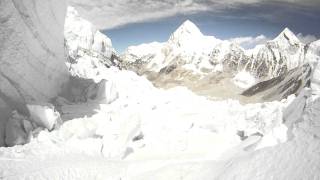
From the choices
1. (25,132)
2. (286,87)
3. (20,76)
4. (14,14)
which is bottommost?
(286,87)

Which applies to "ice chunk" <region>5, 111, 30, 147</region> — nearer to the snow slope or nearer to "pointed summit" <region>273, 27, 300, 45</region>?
the snow slope

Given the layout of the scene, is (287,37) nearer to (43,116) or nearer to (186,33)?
(186,33)

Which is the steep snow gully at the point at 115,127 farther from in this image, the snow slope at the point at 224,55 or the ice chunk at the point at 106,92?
the snow slope at the point at 224,55

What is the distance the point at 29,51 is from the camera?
70.1 feet

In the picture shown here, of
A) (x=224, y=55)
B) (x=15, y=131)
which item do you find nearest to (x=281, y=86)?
(x=224, y=55)

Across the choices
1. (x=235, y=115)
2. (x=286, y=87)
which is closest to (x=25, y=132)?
(x=235, y=115)

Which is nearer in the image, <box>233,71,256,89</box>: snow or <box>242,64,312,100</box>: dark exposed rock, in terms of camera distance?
<box>242,64,312,100</box>: dark exposed rock

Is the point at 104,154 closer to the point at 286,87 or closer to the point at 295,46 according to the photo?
the point at 286,87

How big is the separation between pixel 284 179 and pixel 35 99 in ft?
45.8

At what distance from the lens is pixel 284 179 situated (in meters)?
11.4

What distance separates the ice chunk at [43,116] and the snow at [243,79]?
119875mm

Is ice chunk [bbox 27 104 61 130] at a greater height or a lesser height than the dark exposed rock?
greater

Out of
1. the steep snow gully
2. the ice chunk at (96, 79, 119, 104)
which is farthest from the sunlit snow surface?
the ice chunk at (96, 79, 119, 104)

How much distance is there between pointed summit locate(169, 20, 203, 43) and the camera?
618ft
